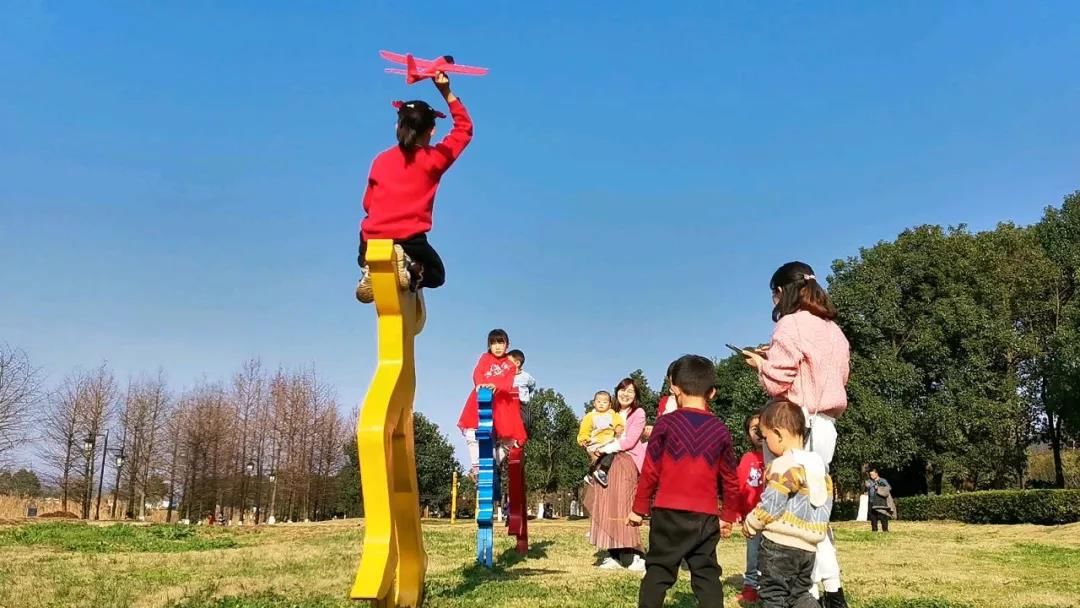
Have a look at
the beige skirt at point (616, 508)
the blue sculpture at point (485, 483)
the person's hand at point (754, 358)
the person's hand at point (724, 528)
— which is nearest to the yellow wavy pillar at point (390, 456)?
the person's hand at point (724, 528)

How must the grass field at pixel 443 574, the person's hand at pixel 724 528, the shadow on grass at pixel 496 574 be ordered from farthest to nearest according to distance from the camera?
the shadow on grass at pixel 496 574 < the grass field at pixel 443 574 < the person's hand at pixel 724 528

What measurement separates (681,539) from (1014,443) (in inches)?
1378

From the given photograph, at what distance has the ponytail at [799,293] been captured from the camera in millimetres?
5922

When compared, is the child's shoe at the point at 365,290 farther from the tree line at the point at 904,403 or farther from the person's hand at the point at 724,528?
the tree line at the point at 904,403

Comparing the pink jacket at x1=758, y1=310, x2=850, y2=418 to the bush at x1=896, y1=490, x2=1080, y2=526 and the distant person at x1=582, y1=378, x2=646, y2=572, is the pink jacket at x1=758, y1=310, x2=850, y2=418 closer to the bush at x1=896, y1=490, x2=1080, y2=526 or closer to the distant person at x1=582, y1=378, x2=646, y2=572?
the distant person at x1=582, y1=378, x2=646, y2=572

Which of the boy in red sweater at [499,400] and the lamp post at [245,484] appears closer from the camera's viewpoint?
the boy in red sweater at [499,400]

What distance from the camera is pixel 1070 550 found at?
41.7 ft

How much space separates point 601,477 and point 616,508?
48 cm

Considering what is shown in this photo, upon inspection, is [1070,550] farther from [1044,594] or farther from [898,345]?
[898,345]

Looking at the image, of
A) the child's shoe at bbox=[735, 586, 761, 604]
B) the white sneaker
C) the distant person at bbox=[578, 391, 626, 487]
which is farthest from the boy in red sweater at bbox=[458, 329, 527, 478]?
the child's shoe at bbox=[735, 586, 761, 604]

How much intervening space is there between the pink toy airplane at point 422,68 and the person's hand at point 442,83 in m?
0.03

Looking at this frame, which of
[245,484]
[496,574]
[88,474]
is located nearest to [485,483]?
[496,574]

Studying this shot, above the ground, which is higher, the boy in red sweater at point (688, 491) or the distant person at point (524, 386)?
the distant person at point (524, 386)

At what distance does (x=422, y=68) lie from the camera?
5602 mm
